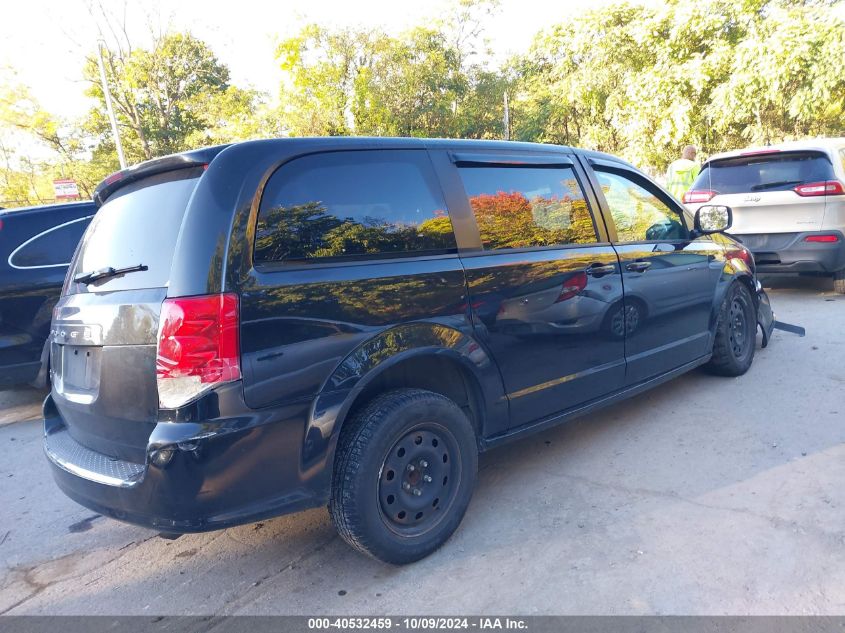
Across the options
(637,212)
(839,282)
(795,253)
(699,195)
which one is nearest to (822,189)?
(795,253)

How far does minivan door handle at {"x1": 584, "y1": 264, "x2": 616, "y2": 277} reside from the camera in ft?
11.2

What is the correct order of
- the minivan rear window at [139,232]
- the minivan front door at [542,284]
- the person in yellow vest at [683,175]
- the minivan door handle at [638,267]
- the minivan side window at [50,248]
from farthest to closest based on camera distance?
1. the person in yellow vest at [683,175]
2. the minivan side window at [50,248]
3. the minivan door handle at [638,267]
4. the minivan front door at [542,284]
5. the minivan rear window at [139,232]

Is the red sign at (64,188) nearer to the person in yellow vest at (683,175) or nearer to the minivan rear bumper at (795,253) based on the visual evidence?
the person in yellow vest at (683,175)

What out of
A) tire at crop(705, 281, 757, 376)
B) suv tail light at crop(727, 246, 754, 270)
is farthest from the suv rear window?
tire at crop(705, 281, 757, 376)

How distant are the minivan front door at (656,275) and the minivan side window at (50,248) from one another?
439cm

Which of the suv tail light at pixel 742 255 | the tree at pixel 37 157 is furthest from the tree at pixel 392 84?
the suv tail light at pixel 742 255

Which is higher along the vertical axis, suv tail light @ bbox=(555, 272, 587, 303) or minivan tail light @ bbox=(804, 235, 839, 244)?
suv tail light @ bbox=(555, 272, 587, 303)

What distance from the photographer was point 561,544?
271cm

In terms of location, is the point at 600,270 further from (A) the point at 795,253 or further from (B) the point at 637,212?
(A) the point at 795,253

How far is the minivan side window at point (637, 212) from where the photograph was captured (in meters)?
3.83

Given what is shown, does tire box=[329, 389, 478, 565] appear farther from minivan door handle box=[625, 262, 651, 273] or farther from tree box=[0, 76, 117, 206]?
tree box=[0, 76, 117, 206]

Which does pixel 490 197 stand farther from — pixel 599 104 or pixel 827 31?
pixel 599 104

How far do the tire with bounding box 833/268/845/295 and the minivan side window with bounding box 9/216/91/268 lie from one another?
831 centimetres

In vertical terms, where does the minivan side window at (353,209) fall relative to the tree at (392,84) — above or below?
below
